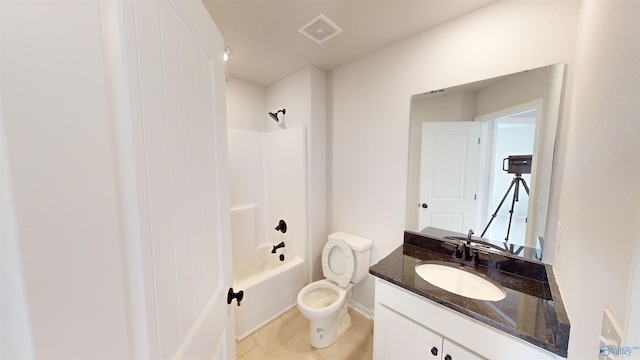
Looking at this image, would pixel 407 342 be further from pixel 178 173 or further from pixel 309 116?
pixel 309 116

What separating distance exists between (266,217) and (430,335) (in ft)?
6.38

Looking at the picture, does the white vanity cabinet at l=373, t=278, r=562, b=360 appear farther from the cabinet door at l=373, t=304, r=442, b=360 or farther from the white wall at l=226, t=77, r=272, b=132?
the white wall at l=226, t=77, r=272, b=132

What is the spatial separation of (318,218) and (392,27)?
1661mm

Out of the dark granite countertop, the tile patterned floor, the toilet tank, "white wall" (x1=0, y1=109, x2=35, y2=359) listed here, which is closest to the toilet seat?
the toilet tank

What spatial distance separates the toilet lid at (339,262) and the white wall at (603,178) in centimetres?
124

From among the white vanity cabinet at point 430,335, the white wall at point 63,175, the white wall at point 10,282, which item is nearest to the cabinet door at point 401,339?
the white vanity cabinet at point 430,335

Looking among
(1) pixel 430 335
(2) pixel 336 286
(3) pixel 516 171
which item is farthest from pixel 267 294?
(3) pixel 516 171

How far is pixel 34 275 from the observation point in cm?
26

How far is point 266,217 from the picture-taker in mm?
2588

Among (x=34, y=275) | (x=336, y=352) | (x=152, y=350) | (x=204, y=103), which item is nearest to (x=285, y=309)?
(x=336, y=352)

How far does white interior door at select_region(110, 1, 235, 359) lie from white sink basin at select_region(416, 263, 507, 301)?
112 cm

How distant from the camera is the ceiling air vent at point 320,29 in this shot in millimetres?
1410

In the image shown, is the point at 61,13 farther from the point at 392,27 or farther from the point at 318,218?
the point at 318,218

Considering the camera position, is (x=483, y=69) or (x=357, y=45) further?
(x=357, y=45)
